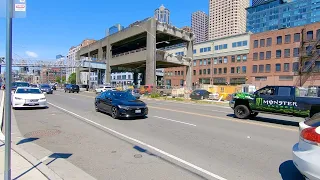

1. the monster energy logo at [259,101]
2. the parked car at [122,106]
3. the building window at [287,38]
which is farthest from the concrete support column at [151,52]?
the building window at [287,38]

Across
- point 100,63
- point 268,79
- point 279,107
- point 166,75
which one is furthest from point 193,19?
point 279,107

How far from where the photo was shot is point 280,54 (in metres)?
63.8

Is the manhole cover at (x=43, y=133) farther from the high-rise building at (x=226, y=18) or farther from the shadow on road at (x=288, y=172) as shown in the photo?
the high-rise building at (x=226, y=18)

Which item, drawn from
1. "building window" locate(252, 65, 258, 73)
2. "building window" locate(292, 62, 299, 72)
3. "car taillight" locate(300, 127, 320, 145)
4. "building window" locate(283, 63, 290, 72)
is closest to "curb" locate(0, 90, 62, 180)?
"car taillight" locate(300, 127, 320, 145)

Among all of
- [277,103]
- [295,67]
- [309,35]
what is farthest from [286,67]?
[277,103]

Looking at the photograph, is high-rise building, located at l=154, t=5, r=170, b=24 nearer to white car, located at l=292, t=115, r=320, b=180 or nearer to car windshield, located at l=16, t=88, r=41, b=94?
car windshield, located at l=16, t=88, r=41, b=94

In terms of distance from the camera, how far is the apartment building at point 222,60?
73.2 metres

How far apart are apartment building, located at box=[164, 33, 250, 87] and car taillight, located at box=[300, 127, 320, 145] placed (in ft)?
239

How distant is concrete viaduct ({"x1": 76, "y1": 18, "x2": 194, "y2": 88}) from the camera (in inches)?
1785

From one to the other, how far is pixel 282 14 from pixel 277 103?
124 metres

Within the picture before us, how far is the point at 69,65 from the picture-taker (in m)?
69.6

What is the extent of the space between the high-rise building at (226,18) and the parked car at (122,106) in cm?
16774

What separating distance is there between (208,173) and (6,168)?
3610mm

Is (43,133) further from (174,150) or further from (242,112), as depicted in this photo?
(242,112)
